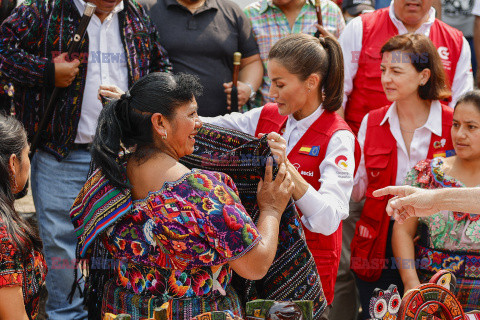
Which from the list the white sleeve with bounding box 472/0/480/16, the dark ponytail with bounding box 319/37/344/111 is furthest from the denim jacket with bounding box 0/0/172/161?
the white sleeve with bounding box 472/0/480/16

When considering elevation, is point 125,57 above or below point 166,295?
above

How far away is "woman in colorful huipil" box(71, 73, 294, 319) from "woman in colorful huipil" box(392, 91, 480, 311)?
121 cm

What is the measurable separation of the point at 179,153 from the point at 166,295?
0.53m

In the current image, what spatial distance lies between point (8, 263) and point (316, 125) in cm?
150

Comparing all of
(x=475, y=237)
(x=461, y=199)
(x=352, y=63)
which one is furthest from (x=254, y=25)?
(x=461, y=199)

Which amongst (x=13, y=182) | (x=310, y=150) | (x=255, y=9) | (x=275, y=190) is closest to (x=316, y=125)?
(x=310, y=150)

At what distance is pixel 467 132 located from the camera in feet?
11.0

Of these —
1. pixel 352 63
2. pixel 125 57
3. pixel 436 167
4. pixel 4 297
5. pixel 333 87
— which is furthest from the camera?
pixel 352 63

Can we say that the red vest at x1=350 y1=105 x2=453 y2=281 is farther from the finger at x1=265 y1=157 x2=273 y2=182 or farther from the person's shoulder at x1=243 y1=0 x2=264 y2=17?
the person's shoulder at x1=243 y1=0 x2=264 y2=17

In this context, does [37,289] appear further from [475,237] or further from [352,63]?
[352,63]

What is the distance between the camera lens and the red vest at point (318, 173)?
287 centimetres

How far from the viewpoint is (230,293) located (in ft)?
7.91

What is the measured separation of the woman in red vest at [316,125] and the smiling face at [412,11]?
137cm

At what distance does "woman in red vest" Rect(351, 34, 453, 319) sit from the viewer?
3594 mm
